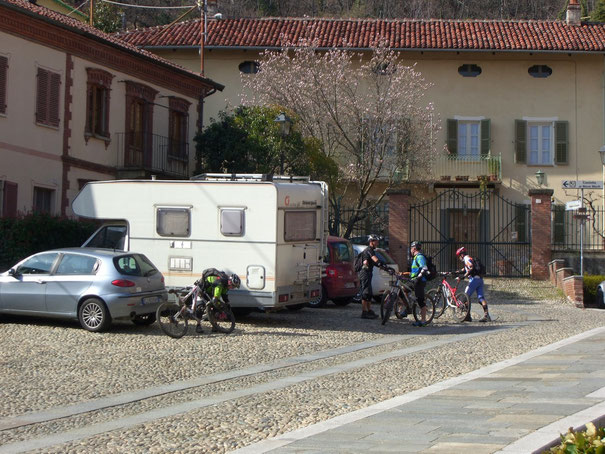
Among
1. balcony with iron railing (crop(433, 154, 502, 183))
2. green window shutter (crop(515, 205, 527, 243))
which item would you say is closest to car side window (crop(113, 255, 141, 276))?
green window shutter (crop(515, 205, 527, 243))

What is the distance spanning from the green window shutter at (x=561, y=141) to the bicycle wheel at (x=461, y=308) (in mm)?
19779

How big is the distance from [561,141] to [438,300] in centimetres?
2026

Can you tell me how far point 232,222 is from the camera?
17547 millimetres

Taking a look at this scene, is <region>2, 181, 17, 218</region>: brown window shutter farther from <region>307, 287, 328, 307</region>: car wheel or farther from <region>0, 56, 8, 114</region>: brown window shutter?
<region>307, 287, 328, 307</region>: car wheel

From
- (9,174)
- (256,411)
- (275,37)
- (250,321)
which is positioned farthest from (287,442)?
(275,37)

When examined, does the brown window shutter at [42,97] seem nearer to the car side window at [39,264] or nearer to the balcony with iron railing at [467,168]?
the car side window at [39,264]

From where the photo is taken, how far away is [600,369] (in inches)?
454

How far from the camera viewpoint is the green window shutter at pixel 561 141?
37.6 meters

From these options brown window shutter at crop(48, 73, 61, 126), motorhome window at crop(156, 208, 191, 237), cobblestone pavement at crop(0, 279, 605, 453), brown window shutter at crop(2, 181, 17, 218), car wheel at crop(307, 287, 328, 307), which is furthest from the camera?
brown window shutter at crop(48, 73, 61, 126)

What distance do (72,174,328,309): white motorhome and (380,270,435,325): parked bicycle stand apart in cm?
148

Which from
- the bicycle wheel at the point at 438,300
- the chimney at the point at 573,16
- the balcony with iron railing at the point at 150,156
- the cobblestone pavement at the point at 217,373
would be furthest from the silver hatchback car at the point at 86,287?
the chimney at the point at 573,16

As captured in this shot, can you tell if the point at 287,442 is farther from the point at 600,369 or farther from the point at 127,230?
the point at 127,230

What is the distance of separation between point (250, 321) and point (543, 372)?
8.33 metres

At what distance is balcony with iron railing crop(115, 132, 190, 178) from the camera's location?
2795cm
